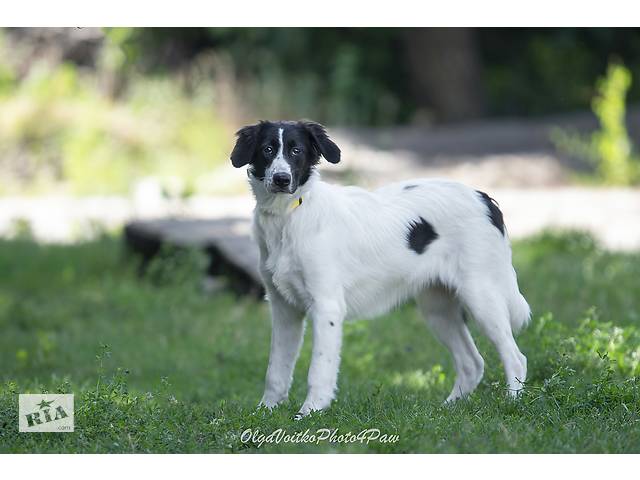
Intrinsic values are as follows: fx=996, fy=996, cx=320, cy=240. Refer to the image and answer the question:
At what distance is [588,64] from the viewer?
22359mm

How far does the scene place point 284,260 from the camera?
5516 mm

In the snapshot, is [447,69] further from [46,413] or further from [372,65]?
[46,413]

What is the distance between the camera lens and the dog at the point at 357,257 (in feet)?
17.9

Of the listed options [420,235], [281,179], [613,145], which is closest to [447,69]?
[613,145]

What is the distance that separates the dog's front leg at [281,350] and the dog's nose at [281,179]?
2.54ft

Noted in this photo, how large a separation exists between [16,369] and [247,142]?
318cm

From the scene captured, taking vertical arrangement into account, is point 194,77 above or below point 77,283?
above

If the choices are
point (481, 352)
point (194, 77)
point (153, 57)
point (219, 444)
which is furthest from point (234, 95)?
point (219, 444)

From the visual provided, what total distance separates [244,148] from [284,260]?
0.66m

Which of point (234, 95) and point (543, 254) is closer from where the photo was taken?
point (543, 254)

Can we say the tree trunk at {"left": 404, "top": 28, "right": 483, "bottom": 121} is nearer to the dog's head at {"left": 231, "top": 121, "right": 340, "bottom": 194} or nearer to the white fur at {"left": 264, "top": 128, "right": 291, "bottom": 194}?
the dog's head at {"left": 231, "top": 121, "right": 340, "bottom": 194}

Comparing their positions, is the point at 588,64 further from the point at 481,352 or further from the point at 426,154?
the point at 481,352

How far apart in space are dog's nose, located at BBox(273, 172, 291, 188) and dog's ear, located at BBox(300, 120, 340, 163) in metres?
0.34

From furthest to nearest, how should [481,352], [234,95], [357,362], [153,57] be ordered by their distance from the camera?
1. [153,57]
2. [234,95]
3. [357,362]
4. [481,352]
